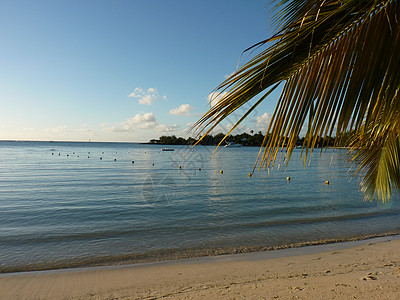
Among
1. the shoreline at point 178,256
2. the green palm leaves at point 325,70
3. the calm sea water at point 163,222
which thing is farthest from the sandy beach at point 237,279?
the green palm leaves at point 325,70

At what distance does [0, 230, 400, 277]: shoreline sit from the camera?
7523 millimetres

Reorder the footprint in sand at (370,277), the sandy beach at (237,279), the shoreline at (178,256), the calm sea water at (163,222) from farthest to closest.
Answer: the calm sea water at (163,222), the shoreline at (178,256), the footprint in sand at (370,277), the sandy beach at (237,279)

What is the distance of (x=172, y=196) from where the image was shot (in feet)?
62.6

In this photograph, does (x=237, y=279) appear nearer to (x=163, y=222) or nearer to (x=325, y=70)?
(x=325, y=70)

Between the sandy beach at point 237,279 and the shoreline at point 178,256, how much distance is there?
8.1 inches

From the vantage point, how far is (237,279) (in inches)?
247

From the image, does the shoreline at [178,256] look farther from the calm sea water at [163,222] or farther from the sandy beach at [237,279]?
the sandy beach at [237,279]

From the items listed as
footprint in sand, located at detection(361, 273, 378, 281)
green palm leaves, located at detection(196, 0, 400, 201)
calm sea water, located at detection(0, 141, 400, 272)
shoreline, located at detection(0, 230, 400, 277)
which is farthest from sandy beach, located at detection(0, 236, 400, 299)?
green palm leaves, located at detection(196, 0, 400, 201)

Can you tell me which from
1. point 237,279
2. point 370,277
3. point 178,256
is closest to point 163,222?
point 178,256

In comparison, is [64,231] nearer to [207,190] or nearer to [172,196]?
[172,196]

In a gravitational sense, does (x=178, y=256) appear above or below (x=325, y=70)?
below

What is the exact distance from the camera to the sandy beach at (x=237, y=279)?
5.30 m

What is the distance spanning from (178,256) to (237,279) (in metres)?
2.53

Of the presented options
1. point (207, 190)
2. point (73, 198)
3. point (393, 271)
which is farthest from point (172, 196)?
point (393, 271)
